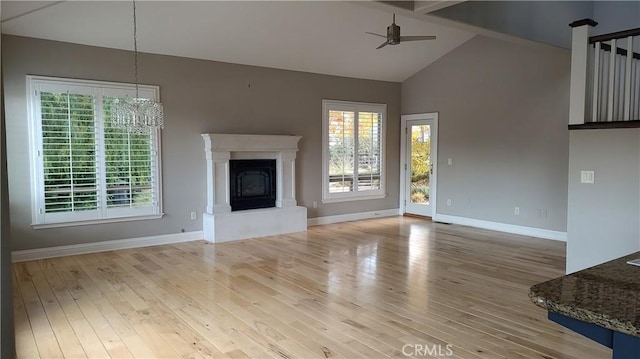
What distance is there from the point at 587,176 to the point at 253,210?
15.0 feet

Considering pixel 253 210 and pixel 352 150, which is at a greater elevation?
pixel 352 150

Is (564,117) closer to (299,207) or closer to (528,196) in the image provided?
(528,196)

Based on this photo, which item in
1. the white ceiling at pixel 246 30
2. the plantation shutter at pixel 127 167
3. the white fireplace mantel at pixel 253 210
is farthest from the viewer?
the white fireplace mantel at pixel 253 210

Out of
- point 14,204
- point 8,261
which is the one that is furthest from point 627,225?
point 14,204

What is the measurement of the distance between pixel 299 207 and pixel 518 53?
4319mm

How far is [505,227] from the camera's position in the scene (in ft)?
24.4

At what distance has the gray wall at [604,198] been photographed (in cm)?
397

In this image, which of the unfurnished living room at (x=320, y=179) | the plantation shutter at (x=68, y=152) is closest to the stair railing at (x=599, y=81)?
the unfurnished living room at (x=320, y=179)

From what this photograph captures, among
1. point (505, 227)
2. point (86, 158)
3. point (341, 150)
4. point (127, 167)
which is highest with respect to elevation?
point (341, 150)

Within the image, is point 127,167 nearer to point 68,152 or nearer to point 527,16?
point 68,152

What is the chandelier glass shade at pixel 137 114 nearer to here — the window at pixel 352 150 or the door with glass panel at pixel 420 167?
the window at pixel 352 150

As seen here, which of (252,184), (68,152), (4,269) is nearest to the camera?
(4,269)

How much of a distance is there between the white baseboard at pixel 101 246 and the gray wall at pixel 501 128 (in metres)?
4.68

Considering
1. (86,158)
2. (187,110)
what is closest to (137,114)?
(86,158)
